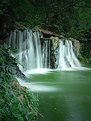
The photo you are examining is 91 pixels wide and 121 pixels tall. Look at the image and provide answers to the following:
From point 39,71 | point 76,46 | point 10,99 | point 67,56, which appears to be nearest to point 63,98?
point 10,99

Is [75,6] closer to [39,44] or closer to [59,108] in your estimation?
[59,108]

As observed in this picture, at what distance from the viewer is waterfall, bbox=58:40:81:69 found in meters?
24.4

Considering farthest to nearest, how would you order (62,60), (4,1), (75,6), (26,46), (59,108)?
1. (62,60)
2. (26,46)
3. (59,108)
4. (75,6)
5. (4,1)

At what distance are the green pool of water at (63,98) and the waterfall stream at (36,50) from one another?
12.4ft

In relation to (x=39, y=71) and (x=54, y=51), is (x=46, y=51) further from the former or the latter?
(x=39, y=71)

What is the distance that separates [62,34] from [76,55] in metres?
1.71

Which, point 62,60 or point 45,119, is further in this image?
point 62,60

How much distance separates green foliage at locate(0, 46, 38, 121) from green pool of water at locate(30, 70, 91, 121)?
509 mm

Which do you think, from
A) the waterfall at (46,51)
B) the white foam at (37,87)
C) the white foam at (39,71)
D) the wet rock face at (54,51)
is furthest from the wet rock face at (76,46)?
the white foam at (37,87)

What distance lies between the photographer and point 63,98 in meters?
12.0

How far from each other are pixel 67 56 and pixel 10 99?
59.5 feet

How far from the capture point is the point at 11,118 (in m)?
7.41

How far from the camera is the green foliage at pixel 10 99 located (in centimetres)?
741

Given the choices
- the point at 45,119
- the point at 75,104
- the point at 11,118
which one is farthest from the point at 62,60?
the point at 11,118
